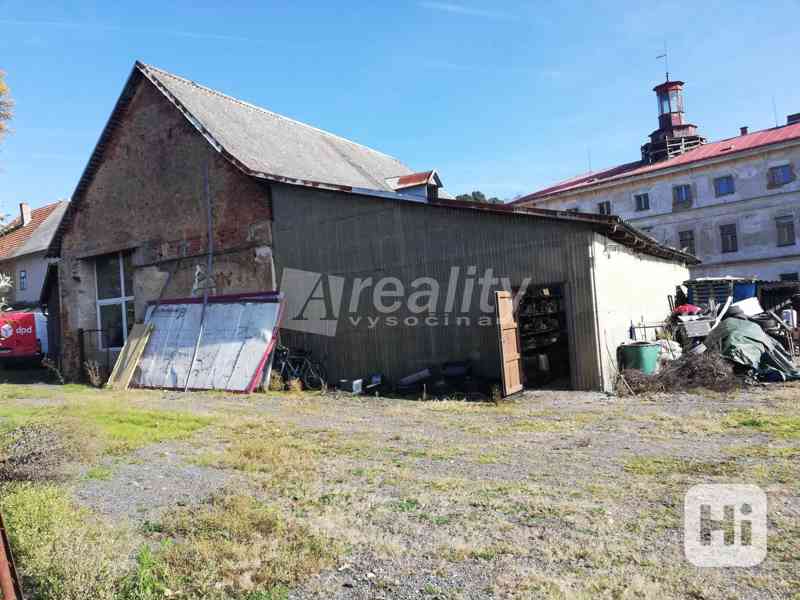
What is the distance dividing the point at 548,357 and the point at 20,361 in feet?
62.6

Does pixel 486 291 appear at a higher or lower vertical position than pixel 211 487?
higher

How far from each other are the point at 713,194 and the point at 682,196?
6.06ft

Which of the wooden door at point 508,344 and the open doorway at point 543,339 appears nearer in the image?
the wooden door at point 508,344

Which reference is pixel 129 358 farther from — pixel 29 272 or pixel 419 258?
pixel 29 272

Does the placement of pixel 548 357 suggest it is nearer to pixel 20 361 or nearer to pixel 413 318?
pixel 413 318

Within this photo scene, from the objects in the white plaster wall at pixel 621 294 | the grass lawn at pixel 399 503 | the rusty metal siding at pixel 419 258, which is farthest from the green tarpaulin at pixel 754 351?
the rusty metal siding at pixel 419 258

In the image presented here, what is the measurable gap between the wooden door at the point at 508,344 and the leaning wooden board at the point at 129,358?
10.00m

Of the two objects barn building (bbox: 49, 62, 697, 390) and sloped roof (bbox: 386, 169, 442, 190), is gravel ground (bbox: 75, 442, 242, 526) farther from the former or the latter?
sloped roof (bbox: 386, 169, 442, 190)

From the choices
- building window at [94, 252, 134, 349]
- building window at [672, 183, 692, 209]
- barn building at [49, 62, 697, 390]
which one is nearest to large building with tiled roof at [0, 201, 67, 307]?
building window at [94, 252, 134, 349]

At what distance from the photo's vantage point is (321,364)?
1413 centimetres

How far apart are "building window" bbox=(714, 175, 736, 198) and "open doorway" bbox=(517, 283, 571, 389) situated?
85.4 ft

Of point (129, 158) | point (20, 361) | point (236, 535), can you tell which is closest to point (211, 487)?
point (236, 535)

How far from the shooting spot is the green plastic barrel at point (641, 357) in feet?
37.3

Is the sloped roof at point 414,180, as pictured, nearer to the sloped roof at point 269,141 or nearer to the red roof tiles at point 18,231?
the sloped roof at point 269,141
